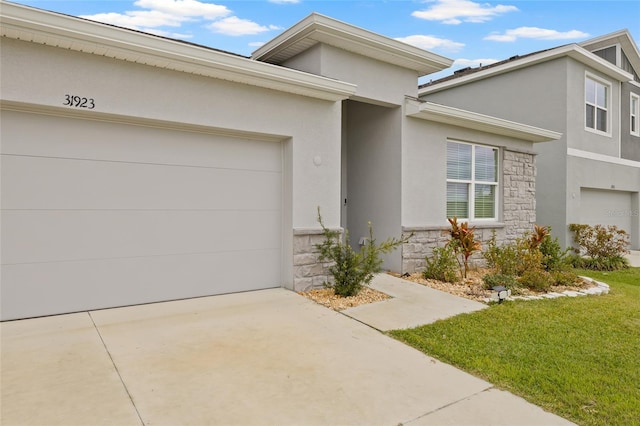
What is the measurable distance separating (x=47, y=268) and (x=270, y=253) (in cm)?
296

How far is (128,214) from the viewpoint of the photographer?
5199 mm

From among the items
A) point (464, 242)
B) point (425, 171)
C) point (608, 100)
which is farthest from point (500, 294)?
point (608, 100)

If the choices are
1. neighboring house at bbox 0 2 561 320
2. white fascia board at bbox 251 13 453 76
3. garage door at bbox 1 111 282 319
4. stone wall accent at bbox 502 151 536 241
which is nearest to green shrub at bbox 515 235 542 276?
neighboring house at bbox 0 2 561 320

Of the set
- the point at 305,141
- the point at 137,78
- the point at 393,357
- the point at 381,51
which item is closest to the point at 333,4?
the point at 381,51

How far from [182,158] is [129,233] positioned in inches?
48.8

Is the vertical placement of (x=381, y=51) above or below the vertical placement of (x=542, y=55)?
below

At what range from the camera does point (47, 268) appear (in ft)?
15.4

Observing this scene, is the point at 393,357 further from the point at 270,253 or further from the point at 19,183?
the point at 19,183

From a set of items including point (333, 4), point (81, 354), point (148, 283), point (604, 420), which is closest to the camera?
point (604, 420)

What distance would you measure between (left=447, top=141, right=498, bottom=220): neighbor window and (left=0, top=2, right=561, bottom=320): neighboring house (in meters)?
0.92

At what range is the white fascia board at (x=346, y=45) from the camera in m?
6.76

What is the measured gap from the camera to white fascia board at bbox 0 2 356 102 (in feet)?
13.6

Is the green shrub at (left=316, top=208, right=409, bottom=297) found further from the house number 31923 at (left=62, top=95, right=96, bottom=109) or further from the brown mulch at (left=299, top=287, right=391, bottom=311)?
the house number 31923 at (left=62, top=95, right=96, bottom=109)

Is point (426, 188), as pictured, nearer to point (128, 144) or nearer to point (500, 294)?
point (500, 294)
